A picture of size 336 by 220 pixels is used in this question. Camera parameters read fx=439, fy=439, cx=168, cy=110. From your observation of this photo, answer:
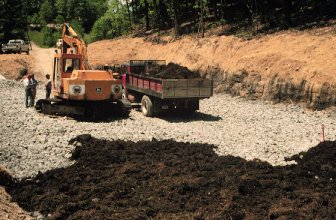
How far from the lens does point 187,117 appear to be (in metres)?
20.2

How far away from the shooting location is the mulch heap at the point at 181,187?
884cm

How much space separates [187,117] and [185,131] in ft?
11.0

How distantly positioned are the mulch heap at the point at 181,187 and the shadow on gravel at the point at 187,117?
6.23 metres

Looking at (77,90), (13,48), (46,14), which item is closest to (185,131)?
(77,90)

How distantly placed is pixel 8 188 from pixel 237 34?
23.5 m

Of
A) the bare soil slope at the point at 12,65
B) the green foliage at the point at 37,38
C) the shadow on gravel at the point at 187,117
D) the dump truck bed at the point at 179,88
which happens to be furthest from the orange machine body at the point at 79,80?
the green foliage at the point at 37,38

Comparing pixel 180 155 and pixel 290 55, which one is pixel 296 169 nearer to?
pixel 180 155

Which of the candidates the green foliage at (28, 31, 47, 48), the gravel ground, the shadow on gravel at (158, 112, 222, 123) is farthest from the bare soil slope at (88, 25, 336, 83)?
the green foliage at (28, 31, 47, 48)

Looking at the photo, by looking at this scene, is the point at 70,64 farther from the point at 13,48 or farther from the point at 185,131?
the point at 13,48

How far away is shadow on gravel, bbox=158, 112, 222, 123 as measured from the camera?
19.6 meters

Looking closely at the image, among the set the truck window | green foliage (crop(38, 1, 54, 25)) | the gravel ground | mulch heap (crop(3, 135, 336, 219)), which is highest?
green foliage (crop(38, 1, 54, 25))

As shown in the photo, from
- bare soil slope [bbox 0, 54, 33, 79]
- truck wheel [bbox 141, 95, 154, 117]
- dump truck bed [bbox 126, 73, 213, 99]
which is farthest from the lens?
bare soil slope [bbox 0, 54, 33, 79]

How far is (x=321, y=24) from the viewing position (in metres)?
26.7

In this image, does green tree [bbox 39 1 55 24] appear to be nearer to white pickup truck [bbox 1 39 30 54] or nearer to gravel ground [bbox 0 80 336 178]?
white pickup truck [bbox 1 39 30 54]
